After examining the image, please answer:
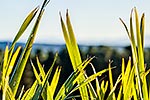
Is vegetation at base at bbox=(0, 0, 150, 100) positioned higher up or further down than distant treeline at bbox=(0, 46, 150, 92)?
higher up

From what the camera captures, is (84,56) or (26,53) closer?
(26,53)

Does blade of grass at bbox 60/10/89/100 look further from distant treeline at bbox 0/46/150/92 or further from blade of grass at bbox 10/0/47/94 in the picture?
distant treeline at bbox 0/46/150/92

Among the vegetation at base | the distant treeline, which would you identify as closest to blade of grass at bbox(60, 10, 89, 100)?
the vegetation at base

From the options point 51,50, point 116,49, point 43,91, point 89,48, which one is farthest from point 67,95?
point 116,49

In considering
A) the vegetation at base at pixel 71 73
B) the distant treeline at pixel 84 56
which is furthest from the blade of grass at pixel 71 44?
the distant treeline at pixel 84 56

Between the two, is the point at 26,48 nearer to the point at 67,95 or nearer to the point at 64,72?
the point at 67,95

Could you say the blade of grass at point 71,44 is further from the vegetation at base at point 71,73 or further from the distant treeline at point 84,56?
the distant treeline at point 84,56

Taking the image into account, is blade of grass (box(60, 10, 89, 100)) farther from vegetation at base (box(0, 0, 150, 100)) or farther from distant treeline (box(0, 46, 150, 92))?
distant treeline (box(0, 46, 150, 92))

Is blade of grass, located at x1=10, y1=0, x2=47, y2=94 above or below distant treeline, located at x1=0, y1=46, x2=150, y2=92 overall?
above

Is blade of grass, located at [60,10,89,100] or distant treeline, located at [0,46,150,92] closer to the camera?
blade of grass, located at [60,10,89,100]

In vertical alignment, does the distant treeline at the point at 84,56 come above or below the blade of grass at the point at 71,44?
below

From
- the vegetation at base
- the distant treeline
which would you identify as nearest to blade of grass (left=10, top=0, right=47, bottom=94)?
the vegetation at base

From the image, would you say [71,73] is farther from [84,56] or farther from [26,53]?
[84,56]

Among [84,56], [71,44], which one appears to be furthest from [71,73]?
[84,56]
